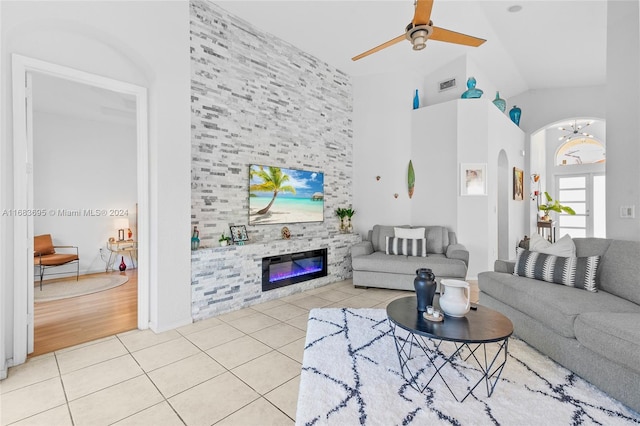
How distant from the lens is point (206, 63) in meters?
3.58

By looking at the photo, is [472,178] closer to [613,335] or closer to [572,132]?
[613,335]

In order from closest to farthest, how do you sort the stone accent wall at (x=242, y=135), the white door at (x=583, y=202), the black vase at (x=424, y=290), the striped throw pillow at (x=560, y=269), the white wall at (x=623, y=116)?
the black vase at (x=424, y=290)
the striped throw pillow at (x=560, y=269)
the white wall at (x=623, y=116)
the stone accent wall at (x=242, y=135)
the white door at (x=583, y=202)

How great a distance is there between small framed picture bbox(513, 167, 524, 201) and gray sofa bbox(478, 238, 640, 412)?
3.68 metres

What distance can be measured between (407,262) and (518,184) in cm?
403

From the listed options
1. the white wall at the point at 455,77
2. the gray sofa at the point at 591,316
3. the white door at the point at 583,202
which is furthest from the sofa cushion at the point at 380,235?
the white door at the point at 583,202

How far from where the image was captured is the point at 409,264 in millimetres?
4246

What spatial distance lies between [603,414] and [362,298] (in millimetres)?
2556

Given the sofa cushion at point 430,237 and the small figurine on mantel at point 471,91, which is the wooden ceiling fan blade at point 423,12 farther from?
the sofa cushion at point 430,237

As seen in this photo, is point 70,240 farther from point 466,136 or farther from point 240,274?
point 466,136

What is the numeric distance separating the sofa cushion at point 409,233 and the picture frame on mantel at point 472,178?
3.50ft

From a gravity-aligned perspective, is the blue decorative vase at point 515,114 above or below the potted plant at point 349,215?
above

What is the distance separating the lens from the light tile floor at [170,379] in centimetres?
179

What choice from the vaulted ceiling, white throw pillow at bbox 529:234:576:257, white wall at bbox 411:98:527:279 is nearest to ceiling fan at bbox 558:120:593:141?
A: the vaulted ceiling

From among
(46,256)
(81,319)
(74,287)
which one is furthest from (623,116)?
(46,256)
